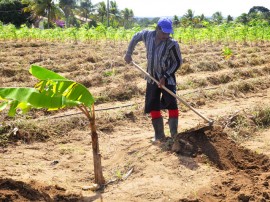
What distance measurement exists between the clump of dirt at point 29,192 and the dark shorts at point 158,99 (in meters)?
1.84

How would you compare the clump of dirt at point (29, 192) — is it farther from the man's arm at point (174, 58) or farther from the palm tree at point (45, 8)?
the palm tree at point (45, 8)

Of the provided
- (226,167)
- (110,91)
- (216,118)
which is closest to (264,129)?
(216,118)

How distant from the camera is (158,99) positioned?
16.5 feet

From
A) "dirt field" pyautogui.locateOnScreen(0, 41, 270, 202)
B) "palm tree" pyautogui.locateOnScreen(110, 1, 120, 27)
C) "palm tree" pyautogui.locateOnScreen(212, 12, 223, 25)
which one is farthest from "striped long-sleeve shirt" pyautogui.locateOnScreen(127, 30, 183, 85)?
"palm tree" pyautogui.locateOnScreen(110, 1, 120, 27)

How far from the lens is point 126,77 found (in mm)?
9258

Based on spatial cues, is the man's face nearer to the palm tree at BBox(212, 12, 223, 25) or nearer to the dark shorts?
the dark shorts

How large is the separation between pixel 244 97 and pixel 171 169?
4588 mm

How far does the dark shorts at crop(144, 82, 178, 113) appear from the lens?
15.8 feet

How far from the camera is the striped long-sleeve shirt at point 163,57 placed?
4.64m

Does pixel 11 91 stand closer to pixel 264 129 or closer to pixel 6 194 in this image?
pixel 6 194

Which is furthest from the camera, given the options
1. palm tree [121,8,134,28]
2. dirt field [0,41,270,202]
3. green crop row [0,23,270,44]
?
palm tree [121,8,134,28]

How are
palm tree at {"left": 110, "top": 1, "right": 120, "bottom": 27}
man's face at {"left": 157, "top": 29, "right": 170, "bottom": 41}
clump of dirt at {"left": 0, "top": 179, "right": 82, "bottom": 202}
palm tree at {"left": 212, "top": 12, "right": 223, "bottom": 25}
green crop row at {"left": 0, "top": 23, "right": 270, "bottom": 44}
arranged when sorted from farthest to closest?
palm tree at {"left": 110, "top": 1, "right": 120, "bottom": 27} → palm tree at {"left": 212, "top": 12, "right": 223, "bottom": 25} → green crop row at {"left": 0, "top": 23, "right": 270, "bottom": 44} → man's face at {"left": 157, "top": 29, "right": 170, "bottom": 41} → clump of dirt at {"left": 0, "top": 179, "right": 82, "bottom": 202}

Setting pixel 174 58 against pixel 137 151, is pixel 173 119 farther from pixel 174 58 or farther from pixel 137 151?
pixel 174 58

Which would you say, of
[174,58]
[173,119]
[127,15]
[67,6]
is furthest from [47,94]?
[127,15]
